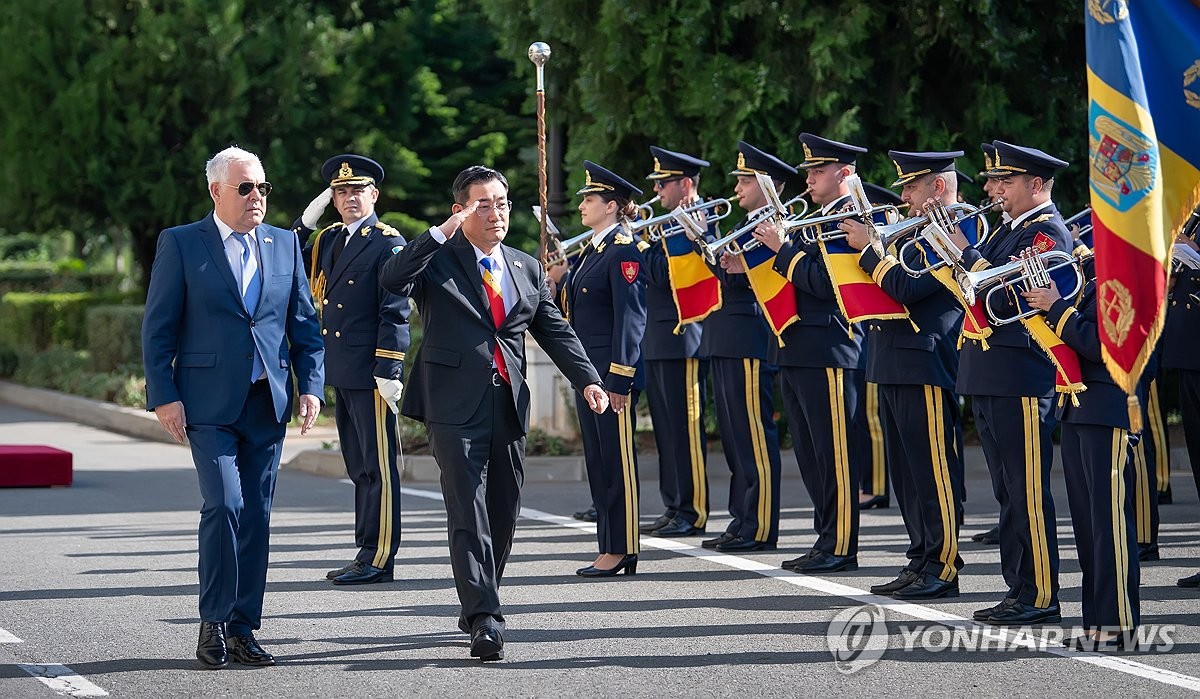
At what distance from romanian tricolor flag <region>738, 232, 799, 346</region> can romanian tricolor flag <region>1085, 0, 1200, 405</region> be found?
3.33 m

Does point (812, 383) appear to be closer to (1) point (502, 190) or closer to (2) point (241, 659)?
(1) point (502, 190)

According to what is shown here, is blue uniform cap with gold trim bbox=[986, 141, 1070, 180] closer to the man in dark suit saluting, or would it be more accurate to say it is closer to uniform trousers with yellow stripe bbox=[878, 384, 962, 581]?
uniform trousers with yellow stripe bbox=[878, 384, 962, 581]

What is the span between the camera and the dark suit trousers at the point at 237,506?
6.82m

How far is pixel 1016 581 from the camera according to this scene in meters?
7.78

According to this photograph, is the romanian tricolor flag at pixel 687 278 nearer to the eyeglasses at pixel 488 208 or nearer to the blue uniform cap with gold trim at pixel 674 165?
the blue uniform cap with gold trim at pixel 674 165

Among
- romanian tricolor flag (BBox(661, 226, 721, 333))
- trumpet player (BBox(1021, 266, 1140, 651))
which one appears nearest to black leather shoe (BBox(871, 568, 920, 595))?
trumpet player (BBox(1021, 266, 1140, 651))

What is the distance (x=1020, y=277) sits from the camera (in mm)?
7410

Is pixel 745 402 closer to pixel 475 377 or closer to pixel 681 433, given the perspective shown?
pixel 681 433

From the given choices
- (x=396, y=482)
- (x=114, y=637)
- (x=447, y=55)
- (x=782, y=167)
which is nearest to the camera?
(x=114, y=637)

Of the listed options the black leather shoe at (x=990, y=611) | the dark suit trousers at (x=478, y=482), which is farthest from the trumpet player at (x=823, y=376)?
the dark suit trousers at (x=478, y=482)

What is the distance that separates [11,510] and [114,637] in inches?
187

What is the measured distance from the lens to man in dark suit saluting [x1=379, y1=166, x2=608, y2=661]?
698 centimetres

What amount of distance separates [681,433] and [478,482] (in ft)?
13.0

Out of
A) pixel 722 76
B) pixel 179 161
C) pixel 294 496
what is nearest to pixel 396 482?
pixel 294 496
